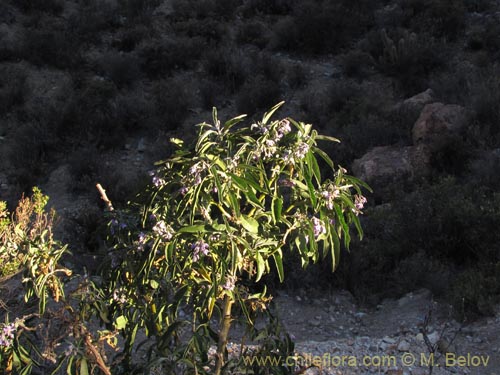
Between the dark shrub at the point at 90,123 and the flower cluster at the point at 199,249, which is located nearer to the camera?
the flower cluster at the point at 199,249

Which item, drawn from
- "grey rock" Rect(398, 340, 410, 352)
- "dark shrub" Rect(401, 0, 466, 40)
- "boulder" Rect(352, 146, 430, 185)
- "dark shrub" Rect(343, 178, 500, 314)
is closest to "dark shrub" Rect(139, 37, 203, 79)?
"dark shrub" Rect(401, 0, 466, 40)

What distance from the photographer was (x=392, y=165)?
7.23 meters

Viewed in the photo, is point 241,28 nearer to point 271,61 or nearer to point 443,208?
point 271,61

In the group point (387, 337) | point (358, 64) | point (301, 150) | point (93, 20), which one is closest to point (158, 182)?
point (301, 150)

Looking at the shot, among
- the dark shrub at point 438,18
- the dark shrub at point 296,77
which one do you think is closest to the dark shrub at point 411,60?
the dark shrub at point 438,18

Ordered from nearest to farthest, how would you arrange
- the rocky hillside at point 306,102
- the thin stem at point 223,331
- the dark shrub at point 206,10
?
the thin stem at point 223,331 → the rocky hillside at point 306,102 → the dark shrub at point 206,10

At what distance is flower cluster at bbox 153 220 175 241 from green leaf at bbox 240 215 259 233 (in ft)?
0.99

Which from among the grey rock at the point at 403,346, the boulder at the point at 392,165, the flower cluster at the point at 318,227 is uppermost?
the flower cluster at the point at 318,227

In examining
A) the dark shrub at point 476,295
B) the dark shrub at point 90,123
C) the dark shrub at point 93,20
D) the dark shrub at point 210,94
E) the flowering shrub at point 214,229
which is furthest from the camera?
the dark shrub at point 93,20

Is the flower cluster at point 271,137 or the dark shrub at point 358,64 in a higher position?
the flower cluster at point 271,137

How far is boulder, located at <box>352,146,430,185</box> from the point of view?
7090 mm

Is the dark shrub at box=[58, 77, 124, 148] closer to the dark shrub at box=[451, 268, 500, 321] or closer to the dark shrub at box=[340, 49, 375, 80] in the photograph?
the dark shrub at box=[340, 49, 375, 80]

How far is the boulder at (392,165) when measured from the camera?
7.09 metres

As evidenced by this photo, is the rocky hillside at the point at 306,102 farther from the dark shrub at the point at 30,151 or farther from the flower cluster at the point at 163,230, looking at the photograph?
the flower cluster at the point at 163,230
